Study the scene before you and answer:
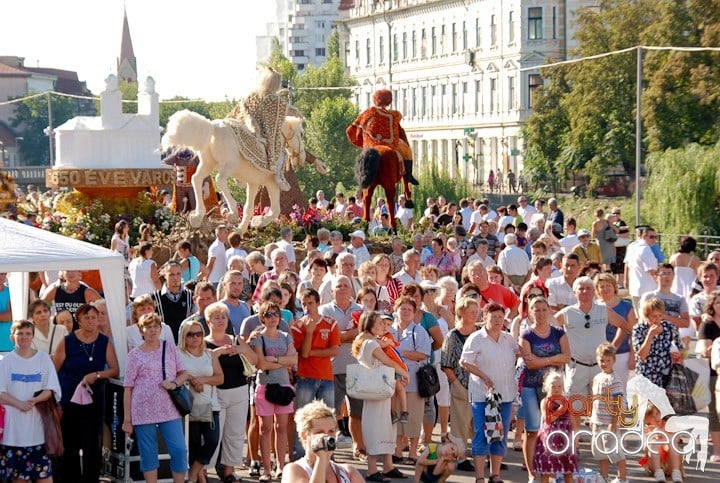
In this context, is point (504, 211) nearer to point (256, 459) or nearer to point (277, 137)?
point (277, 137)

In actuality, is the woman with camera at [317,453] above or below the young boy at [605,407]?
above

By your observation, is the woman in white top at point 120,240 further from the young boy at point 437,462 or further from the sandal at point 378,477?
the young boy at point 437,462

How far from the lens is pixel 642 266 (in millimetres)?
19984

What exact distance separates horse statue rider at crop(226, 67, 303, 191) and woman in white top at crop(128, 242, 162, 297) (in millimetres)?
8601

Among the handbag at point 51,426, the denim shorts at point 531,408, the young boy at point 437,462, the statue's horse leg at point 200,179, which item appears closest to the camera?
the young boy at point 437,462

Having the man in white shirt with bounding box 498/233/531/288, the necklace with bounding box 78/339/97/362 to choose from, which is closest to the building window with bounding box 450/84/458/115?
the man in white shirt with bounding box 498/233/531/288

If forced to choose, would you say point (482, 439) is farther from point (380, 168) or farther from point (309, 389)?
point (380, 168)

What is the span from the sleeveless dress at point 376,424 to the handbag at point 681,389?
245 centimetres

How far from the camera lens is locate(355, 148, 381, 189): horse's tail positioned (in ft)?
89.7

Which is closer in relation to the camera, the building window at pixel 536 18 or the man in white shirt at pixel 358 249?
the man in white shirt at pixel 358 249

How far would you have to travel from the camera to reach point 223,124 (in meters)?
26.0

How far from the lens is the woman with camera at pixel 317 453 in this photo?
872cm

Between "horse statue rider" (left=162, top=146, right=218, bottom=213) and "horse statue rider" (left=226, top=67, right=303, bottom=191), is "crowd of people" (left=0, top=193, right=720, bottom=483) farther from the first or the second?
"horse statue rider" (left=162, top=146, right=218, bottom=213)

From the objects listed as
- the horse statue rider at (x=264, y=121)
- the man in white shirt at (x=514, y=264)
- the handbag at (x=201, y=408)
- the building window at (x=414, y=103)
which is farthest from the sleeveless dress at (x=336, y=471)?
the building window at (x=414, y=103)
